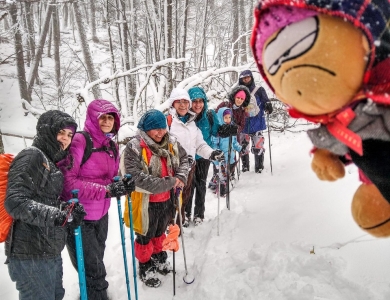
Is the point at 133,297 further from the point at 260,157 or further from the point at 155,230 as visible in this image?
the point at 260,157

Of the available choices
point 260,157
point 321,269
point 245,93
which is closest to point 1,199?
point 321,269

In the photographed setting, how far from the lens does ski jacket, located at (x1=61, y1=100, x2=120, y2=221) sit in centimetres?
250

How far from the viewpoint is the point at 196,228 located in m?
4.49

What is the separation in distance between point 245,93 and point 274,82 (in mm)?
4624

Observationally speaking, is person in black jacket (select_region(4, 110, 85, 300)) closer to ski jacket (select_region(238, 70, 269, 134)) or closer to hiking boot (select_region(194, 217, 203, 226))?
hiking boot (select_region(194, 217, 203, 226))

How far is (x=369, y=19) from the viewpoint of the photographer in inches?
29.0

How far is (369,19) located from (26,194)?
88.4 inches

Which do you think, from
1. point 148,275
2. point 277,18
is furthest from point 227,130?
point 277,18

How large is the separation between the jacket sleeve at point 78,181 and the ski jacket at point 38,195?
0.57 feet

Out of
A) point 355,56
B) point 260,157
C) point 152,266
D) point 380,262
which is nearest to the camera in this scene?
point 355,56

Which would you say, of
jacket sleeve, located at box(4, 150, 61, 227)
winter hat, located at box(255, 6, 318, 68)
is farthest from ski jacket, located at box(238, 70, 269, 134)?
winter hat, located at box(255, 6, 318, 68)

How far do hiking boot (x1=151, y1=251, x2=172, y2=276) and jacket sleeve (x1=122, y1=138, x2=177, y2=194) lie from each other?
1.06 metres

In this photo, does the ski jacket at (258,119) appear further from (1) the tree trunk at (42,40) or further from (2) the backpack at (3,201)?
(1) the tree trunk at (42,40)

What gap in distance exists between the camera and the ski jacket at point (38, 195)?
1.96 metres
